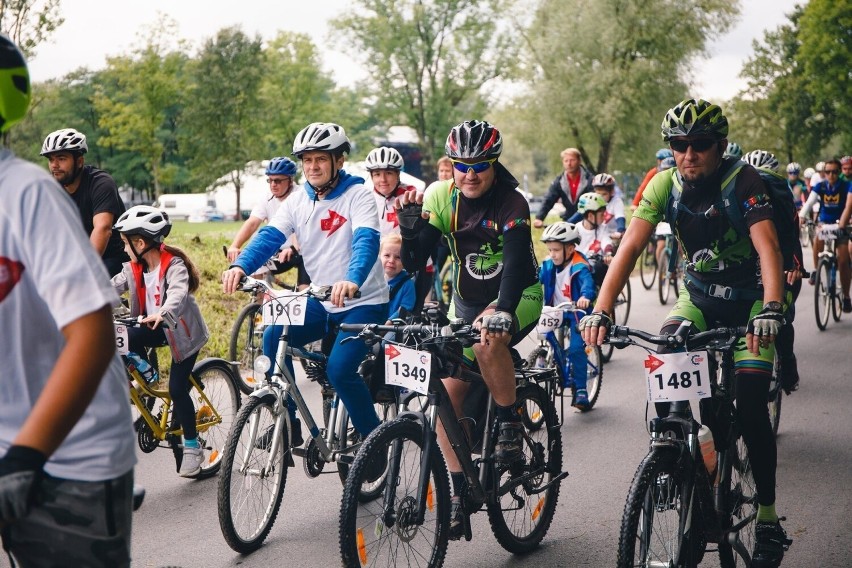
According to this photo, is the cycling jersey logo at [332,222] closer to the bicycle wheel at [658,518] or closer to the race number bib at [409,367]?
the race number bib at [409,367]

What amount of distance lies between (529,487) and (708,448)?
1224 millimetres

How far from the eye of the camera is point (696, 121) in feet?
15.0

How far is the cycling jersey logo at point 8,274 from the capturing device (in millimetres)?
2135

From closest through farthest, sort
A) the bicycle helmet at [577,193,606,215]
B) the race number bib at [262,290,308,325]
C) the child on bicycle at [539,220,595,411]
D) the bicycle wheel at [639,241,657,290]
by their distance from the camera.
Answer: the race number bib at [262,290,308,325] < the child on bicycle at [539,220,595,411] < the bicycle helmet at [577,193,606,215] < the bicycle wheel at [639,241,657,290]

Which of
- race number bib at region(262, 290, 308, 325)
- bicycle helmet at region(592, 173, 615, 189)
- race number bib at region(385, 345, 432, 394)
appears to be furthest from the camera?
bicycle helmet at region(592, 173, 615, 189)

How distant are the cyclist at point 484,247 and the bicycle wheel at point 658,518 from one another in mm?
1038

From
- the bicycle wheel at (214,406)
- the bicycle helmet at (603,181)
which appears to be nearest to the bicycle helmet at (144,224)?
the bicycle wheel at (214,406)

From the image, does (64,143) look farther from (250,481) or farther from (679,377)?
(679,377)

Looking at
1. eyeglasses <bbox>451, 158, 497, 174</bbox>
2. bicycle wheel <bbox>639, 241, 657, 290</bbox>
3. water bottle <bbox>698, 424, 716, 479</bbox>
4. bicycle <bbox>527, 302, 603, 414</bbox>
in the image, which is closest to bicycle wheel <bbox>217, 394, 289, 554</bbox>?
eyeglasses <bbox>451, 158, 497, 174</bbox>

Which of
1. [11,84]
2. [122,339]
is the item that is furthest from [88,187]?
[11,84]

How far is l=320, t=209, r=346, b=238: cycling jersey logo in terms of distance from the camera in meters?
5.67

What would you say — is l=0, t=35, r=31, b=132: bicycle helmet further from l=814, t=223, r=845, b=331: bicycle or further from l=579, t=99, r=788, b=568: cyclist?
l=814, t=223, r=845, b=331: bicycle

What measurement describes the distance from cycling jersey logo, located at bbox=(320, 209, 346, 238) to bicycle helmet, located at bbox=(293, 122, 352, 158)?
1.20ft

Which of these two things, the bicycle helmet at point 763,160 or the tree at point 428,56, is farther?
the tree at point 428,56
